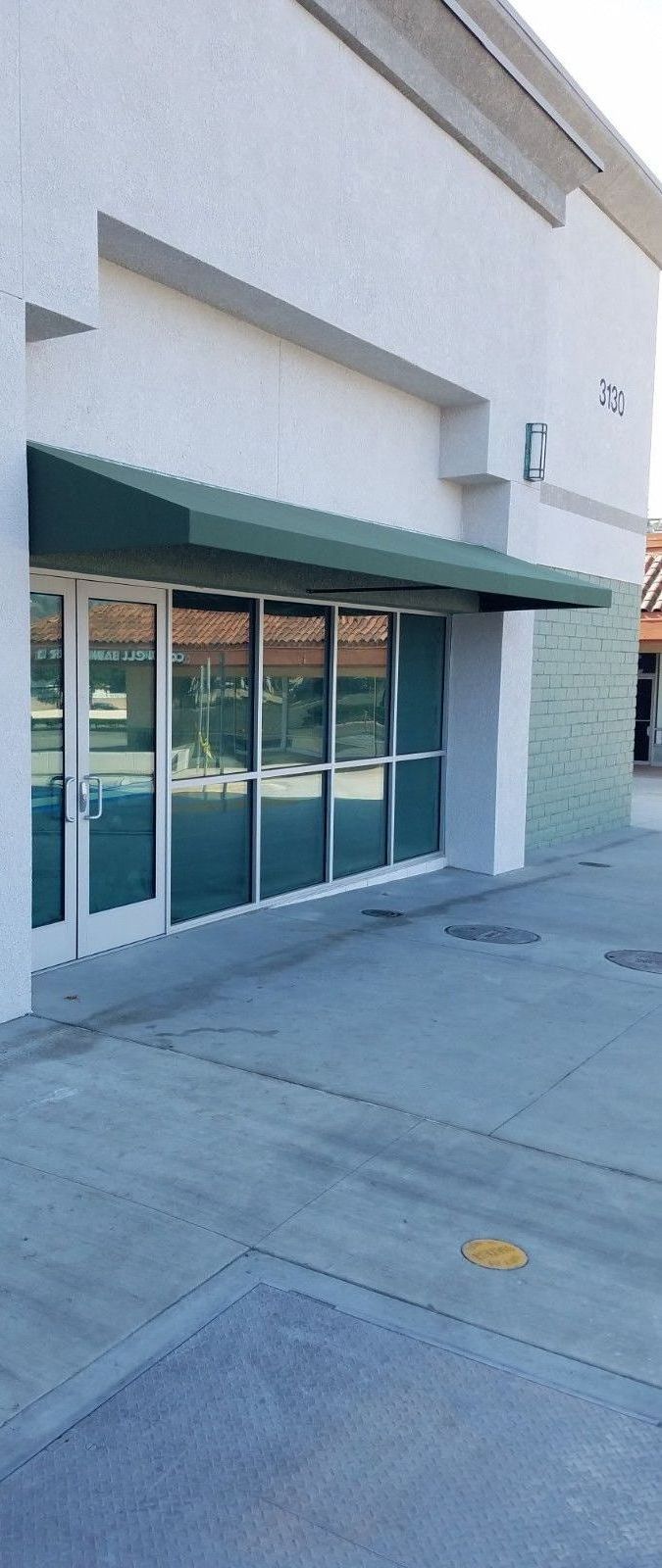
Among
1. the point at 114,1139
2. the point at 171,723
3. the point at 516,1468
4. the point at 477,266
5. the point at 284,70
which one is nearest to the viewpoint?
the point at 516,1468

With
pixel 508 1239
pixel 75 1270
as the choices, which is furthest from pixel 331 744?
pixel 75 1270

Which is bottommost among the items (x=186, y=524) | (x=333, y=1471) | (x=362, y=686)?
(x=333, y=1471)

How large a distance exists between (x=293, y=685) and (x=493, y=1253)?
6.07 m

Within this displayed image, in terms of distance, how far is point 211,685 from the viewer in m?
8.81

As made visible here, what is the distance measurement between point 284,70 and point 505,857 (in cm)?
706

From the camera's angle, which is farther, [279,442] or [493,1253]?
[279,442]

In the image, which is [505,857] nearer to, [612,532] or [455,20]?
[612,532]

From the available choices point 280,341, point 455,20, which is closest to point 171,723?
point 280,341

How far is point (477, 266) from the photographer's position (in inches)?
411

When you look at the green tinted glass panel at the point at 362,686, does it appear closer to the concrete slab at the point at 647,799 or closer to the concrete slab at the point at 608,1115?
the concrete slab at the point at 608,1115

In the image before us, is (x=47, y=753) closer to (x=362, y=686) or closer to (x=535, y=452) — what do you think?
(x=362, y=686)

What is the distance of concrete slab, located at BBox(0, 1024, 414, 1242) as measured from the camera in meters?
4.62

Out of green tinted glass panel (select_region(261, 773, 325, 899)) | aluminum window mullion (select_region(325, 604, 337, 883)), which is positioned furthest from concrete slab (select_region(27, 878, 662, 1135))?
aluminum window mullion (select_region(325, 604, 337, 883))

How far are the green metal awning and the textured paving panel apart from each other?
147 inches
